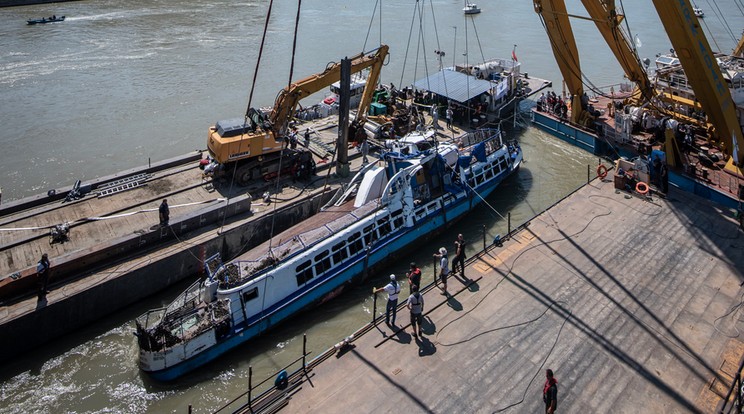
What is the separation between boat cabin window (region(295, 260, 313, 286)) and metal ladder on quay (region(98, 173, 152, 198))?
10.2m

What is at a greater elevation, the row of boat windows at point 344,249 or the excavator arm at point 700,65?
the excavator arm at point 700,65

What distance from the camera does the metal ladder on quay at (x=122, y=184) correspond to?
22016 mm

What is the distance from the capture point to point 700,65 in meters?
20.3

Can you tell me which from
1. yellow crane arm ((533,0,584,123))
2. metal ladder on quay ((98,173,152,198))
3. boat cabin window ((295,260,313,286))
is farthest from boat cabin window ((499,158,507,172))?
metal ladder on quay ((98,173,152,198))

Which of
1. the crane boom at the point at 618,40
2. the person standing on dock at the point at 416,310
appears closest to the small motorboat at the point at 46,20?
the crane boom at the point at 618,40

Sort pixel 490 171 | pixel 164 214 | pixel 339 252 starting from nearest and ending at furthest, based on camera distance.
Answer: pixel 339 252, pixel 164 214, pixel 490 171

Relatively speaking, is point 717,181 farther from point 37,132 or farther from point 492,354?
point 37,132

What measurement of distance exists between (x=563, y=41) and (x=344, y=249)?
17591 millimetres

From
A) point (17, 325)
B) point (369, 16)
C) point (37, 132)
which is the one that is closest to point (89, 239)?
point (17, 325)

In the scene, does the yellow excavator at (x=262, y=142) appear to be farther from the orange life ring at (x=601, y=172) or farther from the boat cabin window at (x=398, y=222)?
the orange life ring at (x=601, y=172)

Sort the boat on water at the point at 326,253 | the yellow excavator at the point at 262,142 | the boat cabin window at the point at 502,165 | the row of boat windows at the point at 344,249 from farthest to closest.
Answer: the boat cabin window at the point at 502,165 → the yellow excavator at the point at 262,142 → the row of boat windows at the point at 344,249 → the boat on water at the point at 326,253

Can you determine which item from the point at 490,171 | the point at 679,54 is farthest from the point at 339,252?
the point at 679,54

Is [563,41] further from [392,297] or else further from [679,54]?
[392,297]

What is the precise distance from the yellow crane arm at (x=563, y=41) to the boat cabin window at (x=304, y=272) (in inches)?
715
